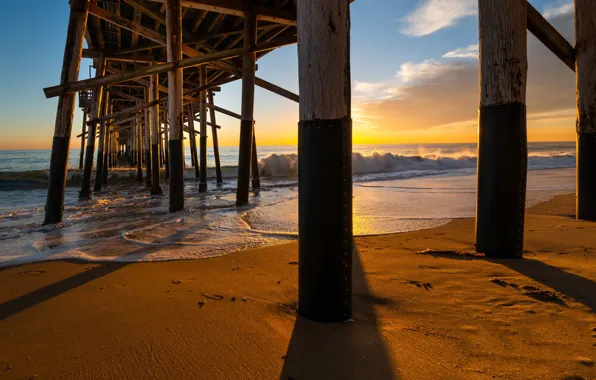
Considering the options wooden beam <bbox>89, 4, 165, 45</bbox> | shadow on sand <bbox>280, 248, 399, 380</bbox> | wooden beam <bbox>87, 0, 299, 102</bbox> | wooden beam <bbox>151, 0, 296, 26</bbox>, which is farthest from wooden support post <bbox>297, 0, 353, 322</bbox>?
wooden beam <bbox>89, 4, 165, 45</bbox>

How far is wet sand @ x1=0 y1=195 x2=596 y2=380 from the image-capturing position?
4.90 ft

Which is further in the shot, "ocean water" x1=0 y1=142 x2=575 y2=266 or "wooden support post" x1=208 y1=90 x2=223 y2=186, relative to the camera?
"wooden support post" x1=208 y1=90 x2=223 y2=186

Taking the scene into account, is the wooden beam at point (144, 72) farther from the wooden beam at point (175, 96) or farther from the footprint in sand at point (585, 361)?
the footprint in sand at point (585, 361)

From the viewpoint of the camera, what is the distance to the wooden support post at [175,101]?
6.34 m

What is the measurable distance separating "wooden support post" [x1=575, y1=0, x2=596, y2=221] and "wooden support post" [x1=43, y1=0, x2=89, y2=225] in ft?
23.7

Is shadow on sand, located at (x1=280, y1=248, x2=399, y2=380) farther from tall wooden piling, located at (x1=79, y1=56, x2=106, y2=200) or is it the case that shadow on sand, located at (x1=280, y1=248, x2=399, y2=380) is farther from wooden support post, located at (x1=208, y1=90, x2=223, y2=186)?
wooden support post, located at (x1=208, y1=90, x2=223, y2=186)

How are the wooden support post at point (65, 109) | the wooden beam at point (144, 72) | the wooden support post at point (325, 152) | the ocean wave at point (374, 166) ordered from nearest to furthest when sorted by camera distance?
the wooden support post at point (325, 152) < the wooden beam at point (144, 72) < the wooden support post at point (65, 109) < the ocean wave at point (374, 166)

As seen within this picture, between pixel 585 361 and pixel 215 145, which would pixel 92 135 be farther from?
pixel 585 361

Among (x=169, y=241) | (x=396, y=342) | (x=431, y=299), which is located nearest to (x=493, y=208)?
(x=431, y=299)

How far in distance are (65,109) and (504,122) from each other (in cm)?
597

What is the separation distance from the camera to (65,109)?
17.4ft

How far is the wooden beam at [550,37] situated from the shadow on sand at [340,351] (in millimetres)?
3723

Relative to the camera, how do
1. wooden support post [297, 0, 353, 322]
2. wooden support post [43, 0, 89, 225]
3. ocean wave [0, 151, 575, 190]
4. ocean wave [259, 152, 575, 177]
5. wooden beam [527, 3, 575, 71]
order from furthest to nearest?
1. ocean wave [259, 152, 575, 177]
2. ocean wave [0, 151, 575, 190]
3. wooden support post [43, 0, 89, 225]
4. wooden beam [527, 3, 575, 71]
5. wooden support post [297, 0, 353, 322]

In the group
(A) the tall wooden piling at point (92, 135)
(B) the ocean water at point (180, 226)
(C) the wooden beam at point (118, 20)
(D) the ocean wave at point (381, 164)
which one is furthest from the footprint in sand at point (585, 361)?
(D) the ocean wave at point (381, 164)
